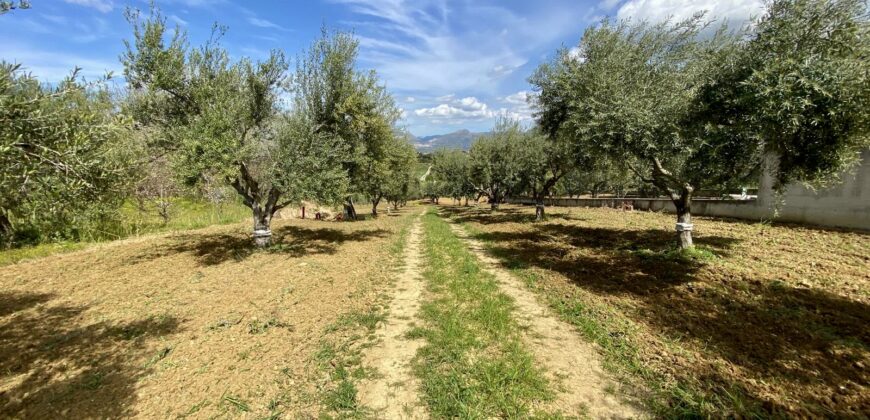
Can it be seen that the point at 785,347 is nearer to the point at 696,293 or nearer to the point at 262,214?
the point at 696,293

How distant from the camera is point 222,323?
23.7ft

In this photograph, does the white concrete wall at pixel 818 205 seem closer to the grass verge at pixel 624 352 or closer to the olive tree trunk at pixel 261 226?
the grass verge at pixel 624 352

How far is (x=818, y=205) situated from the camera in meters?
15.1

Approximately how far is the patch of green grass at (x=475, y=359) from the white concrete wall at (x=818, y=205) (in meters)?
14.4

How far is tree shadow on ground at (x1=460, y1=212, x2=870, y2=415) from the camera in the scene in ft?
16.5

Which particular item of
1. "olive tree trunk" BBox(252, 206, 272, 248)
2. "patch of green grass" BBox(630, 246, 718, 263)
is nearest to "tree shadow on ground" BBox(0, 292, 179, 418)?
"olive tree trunk" BBox(252, 206, 272, 248)

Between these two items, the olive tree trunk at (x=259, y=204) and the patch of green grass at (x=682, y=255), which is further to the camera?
the olive tree trunk at (x=259, y=204)

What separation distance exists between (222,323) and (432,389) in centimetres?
527

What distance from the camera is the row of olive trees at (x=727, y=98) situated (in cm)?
648

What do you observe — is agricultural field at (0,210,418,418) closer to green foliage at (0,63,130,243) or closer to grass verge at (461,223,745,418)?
green foliage at (0,63,130,243)

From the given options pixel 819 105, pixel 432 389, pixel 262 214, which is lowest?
pixel 432 389

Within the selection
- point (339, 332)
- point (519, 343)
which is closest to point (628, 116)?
point (519, 343)

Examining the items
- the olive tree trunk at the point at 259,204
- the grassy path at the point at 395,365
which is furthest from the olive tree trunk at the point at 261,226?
the grassy path at the point at 395,365

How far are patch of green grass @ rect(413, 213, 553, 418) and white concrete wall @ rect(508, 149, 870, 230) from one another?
47.1ft
